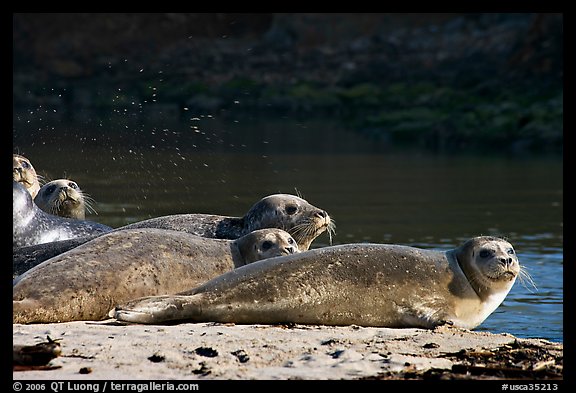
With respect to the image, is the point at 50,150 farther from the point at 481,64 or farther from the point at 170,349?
the point at 170,349

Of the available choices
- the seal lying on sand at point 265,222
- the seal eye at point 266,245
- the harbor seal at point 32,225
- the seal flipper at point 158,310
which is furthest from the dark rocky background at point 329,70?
the seal flipper at point 158,310

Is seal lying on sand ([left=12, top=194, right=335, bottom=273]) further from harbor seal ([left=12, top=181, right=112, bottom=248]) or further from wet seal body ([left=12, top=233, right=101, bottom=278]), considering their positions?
wet seal body ([left=12, top=233, right=101, bottom=278])

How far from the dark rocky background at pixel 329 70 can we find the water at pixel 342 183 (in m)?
2.42

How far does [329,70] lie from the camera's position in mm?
42594

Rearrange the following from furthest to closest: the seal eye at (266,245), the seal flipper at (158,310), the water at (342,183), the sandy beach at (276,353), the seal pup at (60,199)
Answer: the water at (342,183), the seal pup at (60,199), the seal eye at (266,245), the seal flipper at (158,310), the sandy beach at (276,353)

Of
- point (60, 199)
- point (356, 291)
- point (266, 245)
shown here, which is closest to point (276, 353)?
point (356, 291)

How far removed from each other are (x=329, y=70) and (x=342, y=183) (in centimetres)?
2217

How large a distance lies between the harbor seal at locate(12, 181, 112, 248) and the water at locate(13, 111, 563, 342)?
3.32 meters

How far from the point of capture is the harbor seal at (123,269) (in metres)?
7.27

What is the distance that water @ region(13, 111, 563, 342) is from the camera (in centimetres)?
1359

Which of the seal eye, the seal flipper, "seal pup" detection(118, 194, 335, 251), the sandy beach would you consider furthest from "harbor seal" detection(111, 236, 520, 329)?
"seal pup" detection(118, 194, 335, 251)

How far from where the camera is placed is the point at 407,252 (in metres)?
8.02

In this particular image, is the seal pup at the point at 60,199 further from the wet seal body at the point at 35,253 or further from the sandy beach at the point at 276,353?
the sandy beach at the point at 276,353
